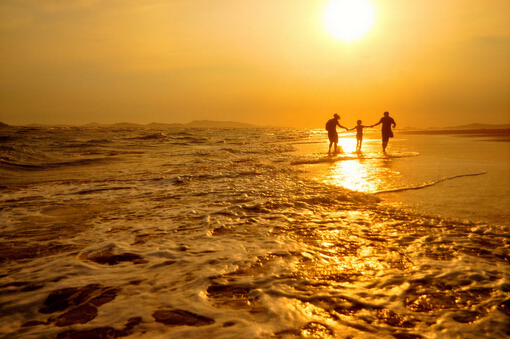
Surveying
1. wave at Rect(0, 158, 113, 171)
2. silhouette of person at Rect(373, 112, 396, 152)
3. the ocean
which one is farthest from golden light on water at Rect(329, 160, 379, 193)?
wave at Rect(0, 158, 113, 171)

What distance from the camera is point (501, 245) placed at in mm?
4996

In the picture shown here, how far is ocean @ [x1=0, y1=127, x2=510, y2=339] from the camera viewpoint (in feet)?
10.5

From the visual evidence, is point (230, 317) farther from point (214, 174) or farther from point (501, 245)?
point (214, 174)

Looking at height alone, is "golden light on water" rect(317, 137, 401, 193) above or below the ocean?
above

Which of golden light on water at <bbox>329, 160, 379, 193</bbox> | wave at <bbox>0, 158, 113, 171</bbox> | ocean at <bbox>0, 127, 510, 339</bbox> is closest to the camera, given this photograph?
ocean at <bbox>0, 127, 510, 339</bbox>

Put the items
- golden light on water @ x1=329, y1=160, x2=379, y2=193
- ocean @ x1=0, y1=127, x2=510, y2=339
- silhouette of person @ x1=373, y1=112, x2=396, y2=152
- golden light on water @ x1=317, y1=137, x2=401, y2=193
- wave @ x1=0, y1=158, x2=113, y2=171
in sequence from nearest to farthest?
ocean @ x1=0, y1=127, x2=510, y2=339 → golden light on water @ x1=329, y1=160, x2=379, y2=193 → golden light on water @ x1=317, y1=137, x2=401, y2=193 → wave @ x1=0, y1=158, x2=113, y2=171 → silhouette of person @ x1=373, y1=112, x2=396, y2=152

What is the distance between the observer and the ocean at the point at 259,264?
3215mm

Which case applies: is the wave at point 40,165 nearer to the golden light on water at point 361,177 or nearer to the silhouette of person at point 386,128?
the golden light on water at point 361,177

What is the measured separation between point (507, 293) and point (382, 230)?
2.25m

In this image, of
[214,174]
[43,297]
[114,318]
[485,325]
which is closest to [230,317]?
[114,318]

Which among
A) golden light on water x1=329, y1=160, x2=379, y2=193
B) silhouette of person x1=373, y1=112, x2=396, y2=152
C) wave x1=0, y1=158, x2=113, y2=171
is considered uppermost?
silhouette of person x1=373, y1=112, x2=396, y2=152

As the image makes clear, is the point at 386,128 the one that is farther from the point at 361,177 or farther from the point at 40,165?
the point at 40,165

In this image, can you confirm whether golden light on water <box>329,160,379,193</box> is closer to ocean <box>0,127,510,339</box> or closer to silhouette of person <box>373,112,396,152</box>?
ocean <box>0,127,510,339</box>

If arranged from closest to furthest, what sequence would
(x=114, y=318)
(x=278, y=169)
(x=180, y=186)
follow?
(x=114, y=318), (x=180, y=186), (x=278, y=169)
